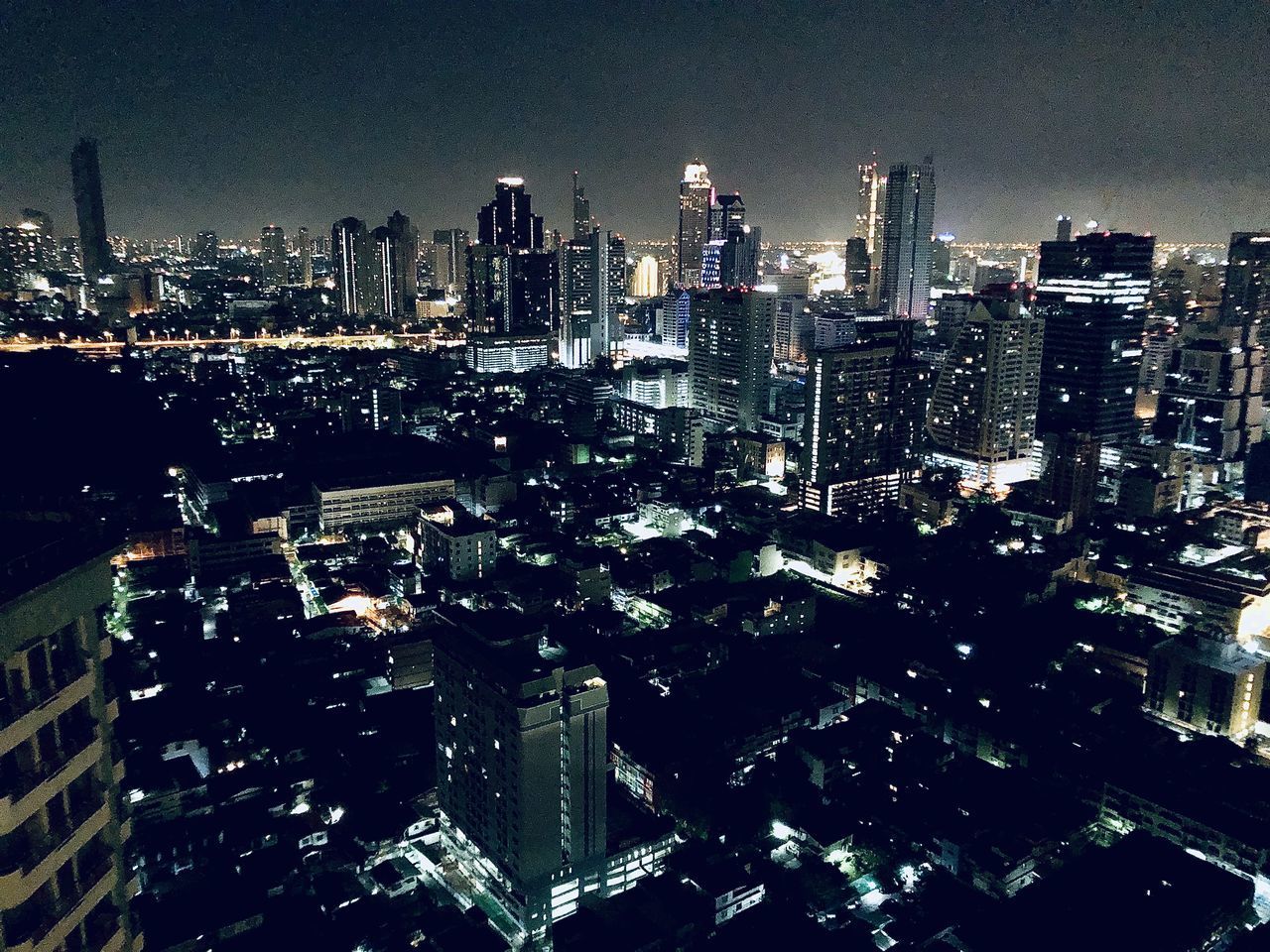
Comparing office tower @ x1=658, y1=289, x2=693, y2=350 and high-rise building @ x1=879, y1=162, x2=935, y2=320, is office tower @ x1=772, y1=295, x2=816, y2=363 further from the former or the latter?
high-rise building @ x1=879, y1=162, x2=935, y2=320

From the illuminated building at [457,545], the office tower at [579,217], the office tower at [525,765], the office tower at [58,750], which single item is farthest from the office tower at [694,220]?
the office tower at [58,750]

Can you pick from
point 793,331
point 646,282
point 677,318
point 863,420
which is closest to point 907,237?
point 793,331

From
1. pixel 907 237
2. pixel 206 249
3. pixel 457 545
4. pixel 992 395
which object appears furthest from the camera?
pixel 206 249

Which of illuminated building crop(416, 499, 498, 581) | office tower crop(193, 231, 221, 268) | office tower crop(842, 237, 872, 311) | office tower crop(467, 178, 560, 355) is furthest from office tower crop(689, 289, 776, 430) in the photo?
office tower crop(193, 231, 221, 268)

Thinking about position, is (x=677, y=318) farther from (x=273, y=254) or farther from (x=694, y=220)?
(x=273, y=254)

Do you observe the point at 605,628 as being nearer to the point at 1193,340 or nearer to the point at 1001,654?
the point at 1001,654

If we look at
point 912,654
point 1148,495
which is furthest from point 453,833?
point 1148,495
